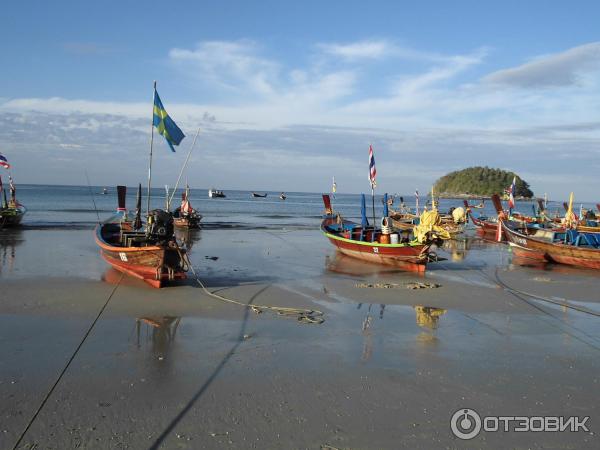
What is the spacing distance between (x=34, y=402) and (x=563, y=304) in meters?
12.7

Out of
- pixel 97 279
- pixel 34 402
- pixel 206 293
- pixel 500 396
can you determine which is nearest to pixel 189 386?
pixel 34 402

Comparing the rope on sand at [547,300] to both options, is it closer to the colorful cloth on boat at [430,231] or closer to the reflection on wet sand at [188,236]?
the colorful cloth on boat at [430,231]

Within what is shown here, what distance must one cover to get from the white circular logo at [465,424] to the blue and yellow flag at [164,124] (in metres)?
11.1

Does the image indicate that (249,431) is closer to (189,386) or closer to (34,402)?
(189,386)

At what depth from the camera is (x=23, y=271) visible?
15812 mm

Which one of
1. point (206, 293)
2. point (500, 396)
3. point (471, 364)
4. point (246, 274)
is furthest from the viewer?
point (246, 274)

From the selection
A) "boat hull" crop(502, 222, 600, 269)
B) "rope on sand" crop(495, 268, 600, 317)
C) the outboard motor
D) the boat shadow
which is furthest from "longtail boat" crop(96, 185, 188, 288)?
"boat hull" crop(502, 222, 600, 269)

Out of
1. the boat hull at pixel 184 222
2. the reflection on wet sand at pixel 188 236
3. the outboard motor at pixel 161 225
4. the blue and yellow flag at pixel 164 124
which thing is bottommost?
the reflection on wet sand at pixel 188 236

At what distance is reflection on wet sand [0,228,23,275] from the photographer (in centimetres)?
1661

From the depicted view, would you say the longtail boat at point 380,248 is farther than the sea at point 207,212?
No

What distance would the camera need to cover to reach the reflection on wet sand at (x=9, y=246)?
16.6 metres

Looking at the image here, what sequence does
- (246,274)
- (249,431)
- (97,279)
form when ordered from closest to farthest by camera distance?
(249,431), (97,279), (246,274)

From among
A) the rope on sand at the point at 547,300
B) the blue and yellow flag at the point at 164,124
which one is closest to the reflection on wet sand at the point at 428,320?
the rope on sand at the point at 547,300

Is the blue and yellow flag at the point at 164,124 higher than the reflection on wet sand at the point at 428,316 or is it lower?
higher
